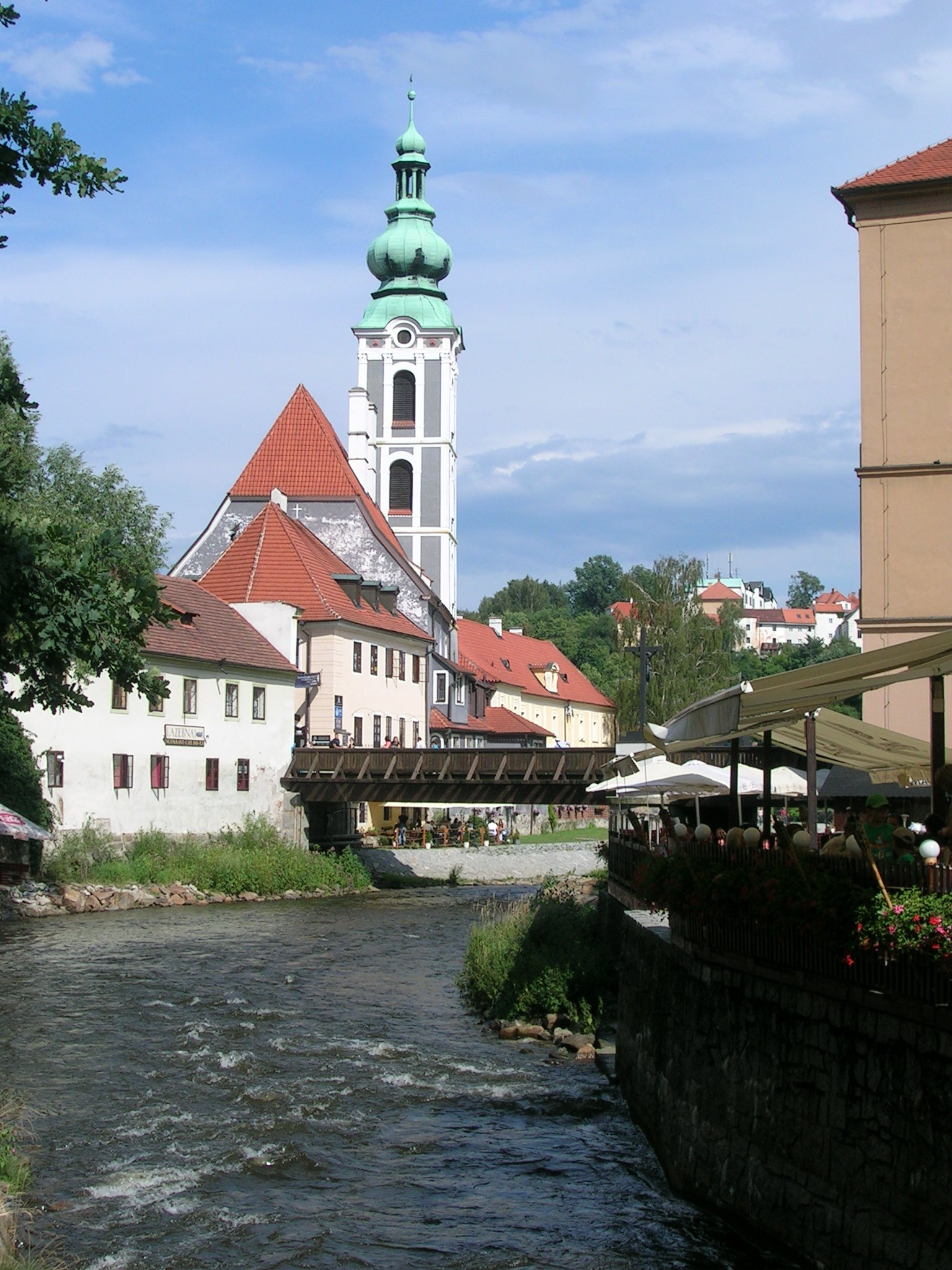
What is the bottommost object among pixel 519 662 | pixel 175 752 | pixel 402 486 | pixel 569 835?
pixel 569 835

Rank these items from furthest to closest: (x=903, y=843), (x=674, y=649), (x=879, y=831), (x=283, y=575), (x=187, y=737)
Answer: (x=674, y=649) < (x=283, y=575) < (x=187, y=737) < (x=879, y=831) < (x=903, y=843)

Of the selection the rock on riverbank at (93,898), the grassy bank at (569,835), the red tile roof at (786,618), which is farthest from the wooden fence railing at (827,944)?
the red tile roof at (786,618)

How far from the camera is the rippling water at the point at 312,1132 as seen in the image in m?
10.9

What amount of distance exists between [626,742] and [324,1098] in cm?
1500

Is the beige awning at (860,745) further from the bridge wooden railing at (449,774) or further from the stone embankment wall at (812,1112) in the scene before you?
the bridge wooden railing at (449,774)

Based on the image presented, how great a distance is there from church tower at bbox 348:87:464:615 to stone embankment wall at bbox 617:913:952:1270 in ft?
205

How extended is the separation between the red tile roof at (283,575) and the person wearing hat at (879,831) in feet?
122

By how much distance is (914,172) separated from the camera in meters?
29.5

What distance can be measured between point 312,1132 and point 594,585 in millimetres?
148930

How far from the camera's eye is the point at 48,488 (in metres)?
48.4

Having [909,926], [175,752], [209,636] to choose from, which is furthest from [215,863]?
[909,926]

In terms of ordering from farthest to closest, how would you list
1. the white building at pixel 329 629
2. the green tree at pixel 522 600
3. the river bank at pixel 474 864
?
the green tree at pixel 522 600, the white building at pixel 329 629, the river bank at pixel 474 864

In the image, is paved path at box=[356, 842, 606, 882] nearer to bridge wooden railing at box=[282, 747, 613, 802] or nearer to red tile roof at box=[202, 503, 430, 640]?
bridge wooden railing at box=[282, 747, 613, 802]

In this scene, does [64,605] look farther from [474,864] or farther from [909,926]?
[474,864]
